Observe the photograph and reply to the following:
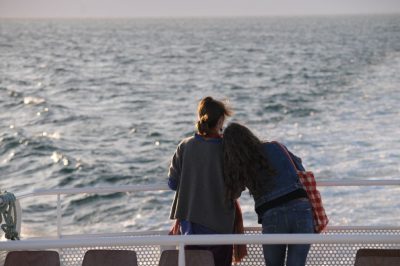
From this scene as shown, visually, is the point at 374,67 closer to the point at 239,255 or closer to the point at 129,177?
the point at 129,177

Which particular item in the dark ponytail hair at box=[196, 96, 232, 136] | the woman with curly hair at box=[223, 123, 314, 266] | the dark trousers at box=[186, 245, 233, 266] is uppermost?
the dark ponytail hair at box=[196, 96, 232, 136]

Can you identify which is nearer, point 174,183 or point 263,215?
point 263,215

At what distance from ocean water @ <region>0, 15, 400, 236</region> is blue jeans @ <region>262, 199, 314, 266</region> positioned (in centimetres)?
867

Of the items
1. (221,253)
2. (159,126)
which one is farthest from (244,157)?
(159,126)

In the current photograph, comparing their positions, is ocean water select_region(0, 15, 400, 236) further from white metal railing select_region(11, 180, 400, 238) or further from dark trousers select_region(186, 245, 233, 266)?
dark trousers select_region(186, 245, 233, 266)

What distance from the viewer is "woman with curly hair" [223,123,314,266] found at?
4.07 m

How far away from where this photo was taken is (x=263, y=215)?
4141mm

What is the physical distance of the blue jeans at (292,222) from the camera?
4.09 meters

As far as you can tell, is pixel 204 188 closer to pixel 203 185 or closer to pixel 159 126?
pixel 203 185

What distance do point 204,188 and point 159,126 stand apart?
1966 cm

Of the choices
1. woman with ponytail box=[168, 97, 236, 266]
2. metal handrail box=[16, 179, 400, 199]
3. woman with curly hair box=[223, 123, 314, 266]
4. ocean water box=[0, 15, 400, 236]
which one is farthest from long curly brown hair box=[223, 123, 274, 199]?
ocean water box=[0, 15, 400, 236]

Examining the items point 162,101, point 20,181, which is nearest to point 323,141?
point 20,181

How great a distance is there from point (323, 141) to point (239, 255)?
15.6 meters

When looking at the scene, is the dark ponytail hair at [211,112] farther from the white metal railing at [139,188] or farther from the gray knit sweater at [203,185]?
the white metal railing at [139,188]
